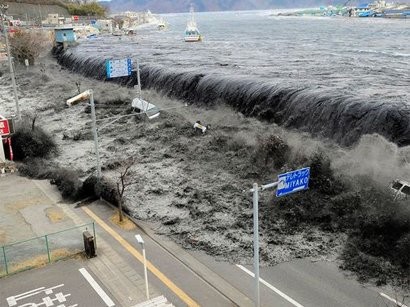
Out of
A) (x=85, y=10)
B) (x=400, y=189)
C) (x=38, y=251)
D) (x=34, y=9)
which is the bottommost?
(x=38, y=251)

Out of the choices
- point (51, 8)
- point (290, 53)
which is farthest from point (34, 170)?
point (51, 8)

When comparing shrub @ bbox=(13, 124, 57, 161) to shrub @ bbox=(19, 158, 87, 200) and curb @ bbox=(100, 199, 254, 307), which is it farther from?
curb @ bbox=(100, 199, 254, 307)

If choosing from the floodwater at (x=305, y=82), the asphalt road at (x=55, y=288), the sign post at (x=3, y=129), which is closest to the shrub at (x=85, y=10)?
the floodwater at (x=305, y=82)

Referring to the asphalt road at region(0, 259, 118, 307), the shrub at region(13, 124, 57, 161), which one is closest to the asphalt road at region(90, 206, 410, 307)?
the asphalt road at region(0, 259, 118, 307)

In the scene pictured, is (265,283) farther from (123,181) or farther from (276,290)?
(123,181)

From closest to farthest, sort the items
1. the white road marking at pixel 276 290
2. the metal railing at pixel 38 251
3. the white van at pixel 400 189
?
1. the white road marking at pixel 276 290
2. the metal railing at pixel 38 251
3. the white van at pixel 400 189

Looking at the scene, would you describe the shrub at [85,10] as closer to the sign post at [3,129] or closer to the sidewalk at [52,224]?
the sign post at [3,129]

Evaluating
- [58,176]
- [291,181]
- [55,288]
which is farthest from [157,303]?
[58,176]

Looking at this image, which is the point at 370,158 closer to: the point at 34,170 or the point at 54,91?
the point at 34,170
